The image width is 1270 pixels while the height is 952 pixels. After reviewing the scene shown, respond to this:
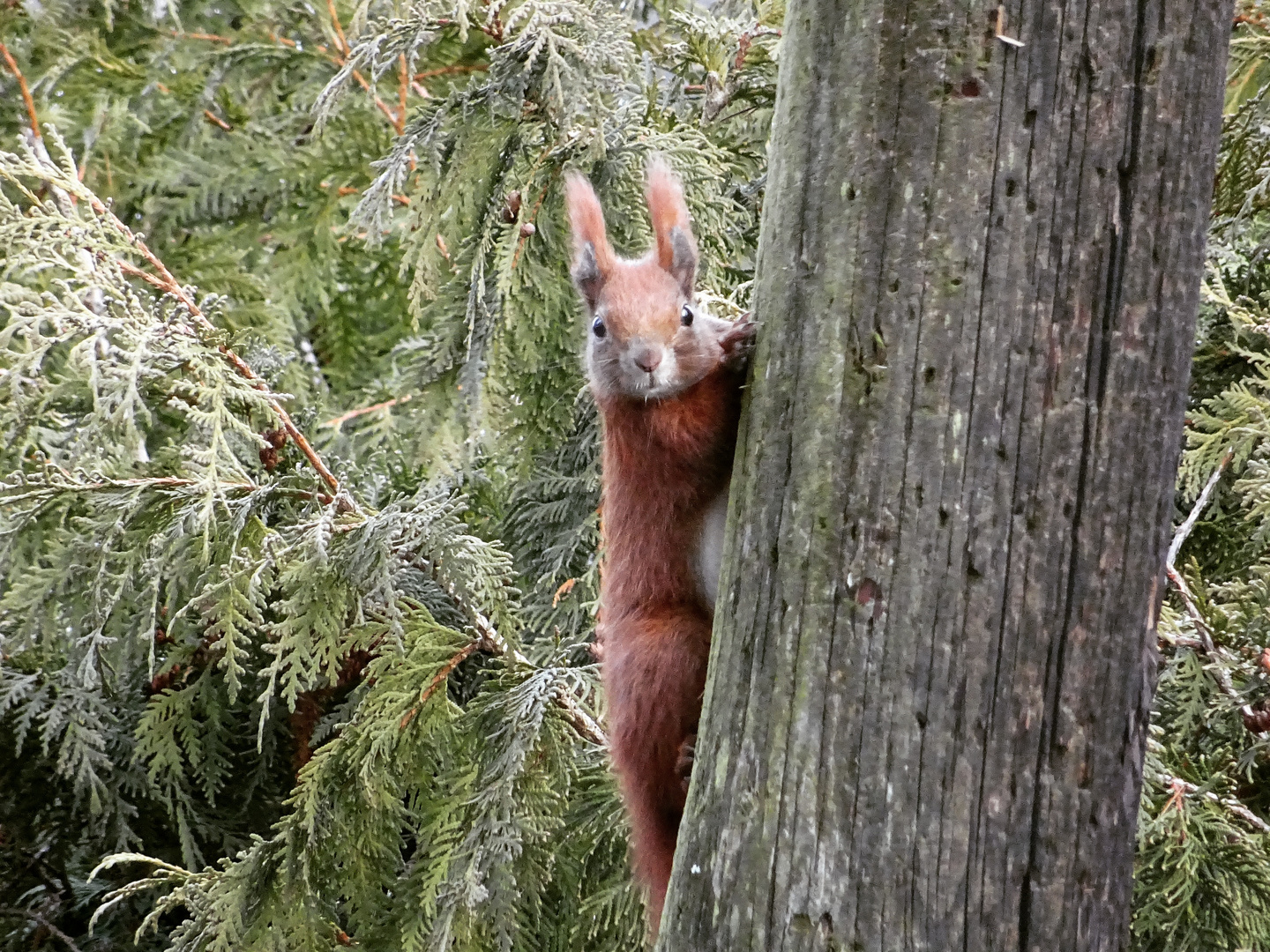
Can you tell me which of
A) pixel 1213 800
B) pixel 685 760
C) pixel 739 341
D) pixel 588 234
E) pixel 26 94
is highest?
pixel 26 94

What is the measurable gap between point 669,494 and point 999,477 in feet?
2.24

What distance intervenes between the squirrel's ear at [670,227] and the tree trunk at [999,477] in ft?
1.95

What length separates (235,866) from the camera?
231cm

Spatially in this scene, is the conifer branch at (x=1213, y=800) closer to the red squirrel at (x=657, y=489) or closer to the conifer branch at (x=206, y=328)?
the red squirrel at (x=657, y=489)

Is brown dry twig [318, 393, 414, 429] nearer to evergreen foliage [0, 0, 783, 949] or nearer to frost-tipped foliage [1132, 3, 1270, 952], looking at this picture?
evergreen foliage [0, 0, 783, 949]

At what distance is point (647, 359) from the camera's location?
1791 mm

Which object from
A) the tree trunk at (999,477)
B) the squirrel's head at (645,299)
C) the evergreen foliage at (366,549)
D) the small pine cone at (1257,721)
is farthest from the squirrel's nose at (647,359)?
the small pine cone at (1257,721)

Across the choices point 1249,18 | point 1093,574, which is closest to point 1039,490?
point 1093,574

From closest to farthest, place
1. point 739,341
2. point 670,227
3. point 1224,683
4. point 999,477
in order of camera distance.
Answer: point 999,477 → point 739,341 → point 670,227 → point 1224,683

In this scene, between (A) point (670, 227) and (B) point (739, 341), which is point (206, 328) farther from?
(B) point (739, 341)

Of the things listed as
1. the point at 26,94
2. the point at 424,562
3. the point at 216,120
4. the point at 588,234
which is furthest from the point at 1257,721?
the point at 216,120

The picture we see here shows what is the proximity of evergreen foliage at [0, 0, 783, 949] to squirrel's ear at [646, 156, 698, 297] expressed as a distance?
0.59 meters

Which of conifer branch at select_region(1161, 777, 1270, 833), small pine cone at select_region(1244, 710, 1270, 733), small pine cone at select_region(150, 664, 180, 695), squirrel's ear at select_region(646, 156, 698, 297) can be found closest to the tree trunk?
squirrel's ear at select_region(646, 156, 698, 297)

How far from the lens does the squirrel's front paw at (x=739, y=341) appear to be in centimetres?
164
